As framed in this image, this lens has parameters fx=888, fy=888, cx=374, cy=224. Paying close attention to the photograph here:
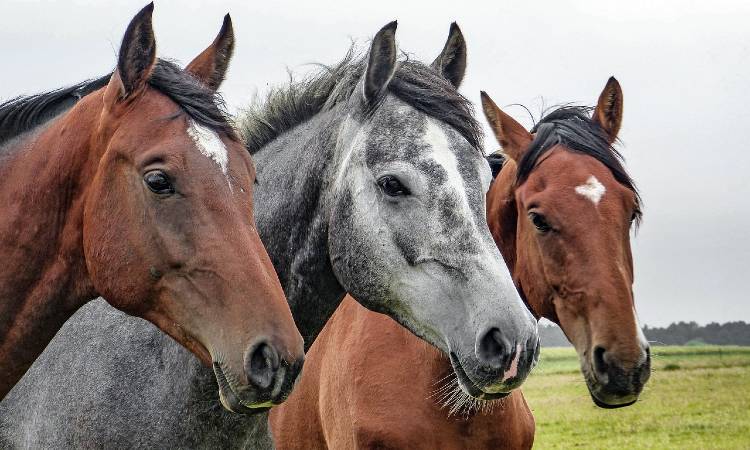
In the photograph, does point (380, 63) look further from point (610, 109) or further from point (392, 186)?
point (610, 109)

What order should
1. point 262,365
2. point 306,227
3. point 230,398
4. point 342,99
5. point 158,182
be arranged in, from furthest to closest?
point 342,99 < point 306,227 < point 158,182 < point 230,398 < point 262,365

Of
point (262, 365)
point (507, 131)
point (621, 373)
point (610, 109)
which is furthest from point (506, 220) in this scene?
point (262, 365)

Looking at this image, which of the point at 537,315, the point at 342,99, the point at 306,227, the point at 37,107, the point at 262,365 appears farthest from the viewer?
the point at 537,315

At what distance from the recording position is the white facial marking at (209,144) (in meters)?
3.83

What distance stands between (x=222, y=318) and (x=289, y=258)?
1.39 metres

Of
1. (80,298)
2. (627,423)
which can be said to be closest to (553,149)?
(80,298)

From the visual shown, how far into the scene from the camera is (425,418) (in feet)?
18.2

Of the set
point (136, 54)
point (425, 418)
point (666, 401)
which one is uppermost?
point (136, 54)

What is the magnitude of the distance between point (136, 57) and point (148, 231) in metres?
0.82

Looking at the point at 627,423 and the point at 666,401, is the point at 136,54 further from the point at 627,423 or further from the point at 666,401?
the point at 666,401

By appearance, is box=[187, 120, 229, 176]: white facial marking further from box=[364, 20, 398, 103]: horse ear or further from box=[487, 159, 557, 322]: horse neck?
box=[487, 159, 557, 322]: horse neck

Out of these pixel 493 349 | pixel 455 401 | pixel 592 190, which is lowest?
pixel 455 401

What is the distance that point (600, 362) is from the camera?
5516 millimetres

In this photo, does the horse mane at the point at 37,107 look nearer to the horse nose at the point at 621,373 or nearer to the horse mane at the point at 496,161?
the horse nose at the point at 621,373
